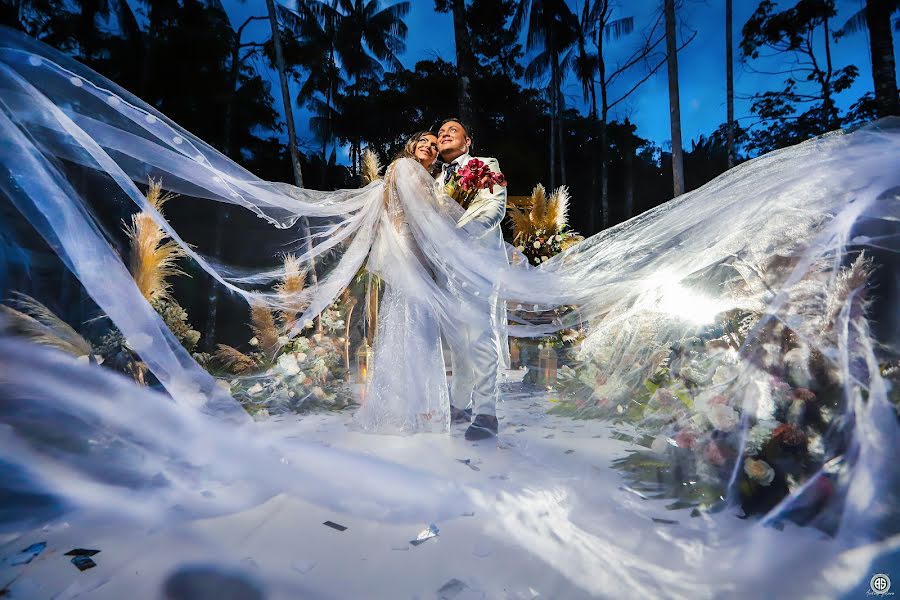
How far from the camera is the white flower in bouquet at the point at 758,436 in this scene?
6.25ft

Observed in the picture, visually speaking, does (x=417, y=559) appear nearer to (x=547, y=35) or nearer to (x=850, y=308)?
(x=850, y=308)

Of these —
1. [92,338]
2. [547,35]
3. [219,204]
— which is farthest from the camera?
[547,35]

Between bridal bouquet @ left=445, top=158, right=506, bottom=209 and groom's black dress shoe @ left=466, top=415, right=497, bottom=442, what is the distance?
1.55 metres

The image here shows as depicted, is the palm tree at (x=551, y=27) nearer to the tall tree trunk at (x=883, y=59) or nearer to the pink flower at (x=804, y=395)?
the tall tree trunk at (x=883, y=59)

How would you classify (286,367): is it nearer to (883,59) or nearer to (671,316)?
(671,316)

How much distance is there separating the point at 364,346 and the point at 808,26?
15.9 meters

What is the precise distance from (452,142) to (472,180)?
20.0 inches

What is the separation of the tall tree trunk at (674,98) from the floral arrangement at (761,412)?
6.88 meters

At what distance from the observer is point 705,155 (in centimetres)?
2400

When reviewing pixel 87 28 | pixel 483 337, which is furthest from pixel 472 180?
pixel 87 28

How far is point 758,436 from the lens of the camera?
193 centimetres

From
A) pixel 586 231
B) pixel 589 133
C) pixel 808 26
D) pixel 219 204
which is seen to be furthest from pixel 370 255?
pixel 589 133

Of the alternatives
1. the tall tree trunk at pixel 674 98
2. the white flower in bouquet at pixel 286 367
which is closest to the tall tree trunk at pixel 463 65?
the tall tree trunk at pixel 674 98

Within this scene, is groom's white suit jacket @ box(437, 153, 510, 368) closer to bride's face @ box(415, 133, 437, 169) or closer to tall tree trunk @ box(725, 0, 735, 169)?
bride's face @ box(415, 133, 437, 169)
